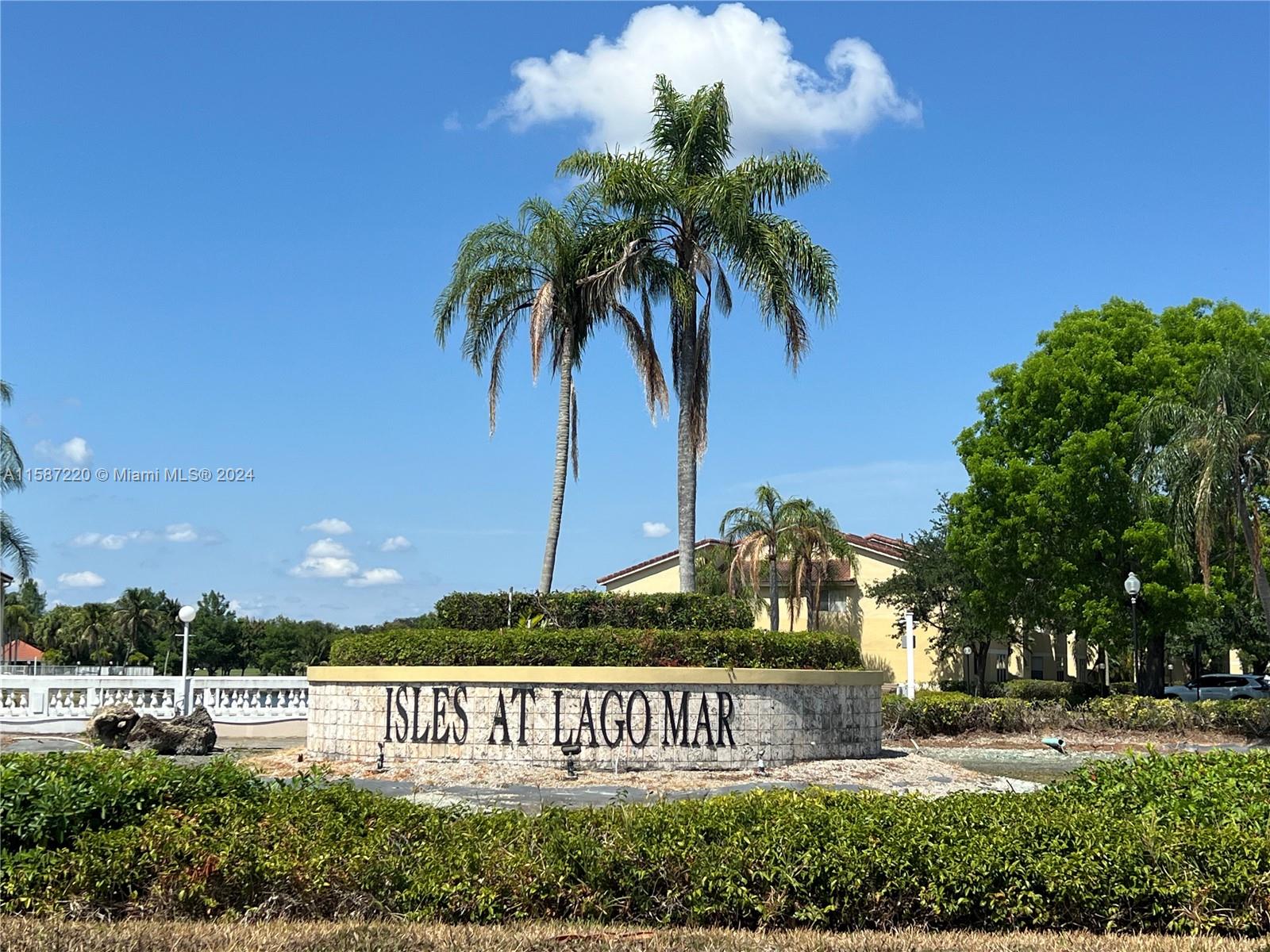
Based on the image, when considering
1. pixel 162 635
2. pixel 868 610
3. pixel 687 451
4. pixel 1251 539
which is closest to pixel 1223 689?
pixel 868 610

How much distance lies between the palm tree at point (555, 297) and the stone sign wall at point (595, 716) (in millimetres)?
4680

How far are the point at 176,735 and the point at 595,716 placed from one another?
761 cm

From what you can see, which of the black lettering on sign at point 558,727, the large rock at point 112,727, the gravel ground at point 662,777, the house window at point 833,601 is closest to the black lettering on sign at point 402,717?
the gravel ground at point 662,777

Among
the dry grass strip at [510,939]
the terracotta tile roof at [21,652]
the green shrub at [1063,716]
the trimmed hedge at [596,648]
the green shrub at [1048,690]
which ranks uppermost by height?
the trimmed hedge at [596,648]

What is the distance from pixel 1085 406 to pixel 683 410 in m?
18.6

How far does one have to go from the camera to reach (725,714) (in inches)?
604

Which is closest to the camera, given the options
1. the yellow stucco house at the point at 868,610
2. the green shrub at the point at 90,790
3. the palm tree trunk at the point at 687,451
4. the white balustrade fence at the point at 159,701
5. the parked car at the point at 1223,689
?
the green shrub at the point at 90,790

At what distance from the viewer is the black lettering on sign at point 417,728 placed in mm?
15539

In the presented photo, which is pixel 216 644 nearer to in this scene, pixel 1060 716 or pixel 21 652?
pixel 21 652

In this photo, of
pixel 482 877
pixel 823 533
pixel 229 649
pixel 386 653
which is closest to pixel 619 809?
pixel 482 877

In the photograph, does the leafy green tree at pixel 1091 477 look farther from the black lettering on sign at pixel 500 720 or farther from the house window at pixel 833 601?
the black lettering on sign at pixel 500 720

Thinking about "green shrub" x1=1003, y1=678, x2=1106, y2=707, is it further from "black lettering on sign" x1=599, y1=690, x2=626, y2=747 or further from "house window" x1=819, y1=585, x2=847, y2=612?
"black lettering on sign" x1=599, y1=690, x2=626, y2=747

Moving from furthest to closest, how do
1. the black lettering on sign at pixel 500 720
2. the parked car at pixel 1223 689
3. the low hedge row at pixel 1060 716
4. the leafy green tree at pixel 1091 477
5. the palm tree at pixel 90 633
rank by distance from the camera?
1. the palm tree at pixel 90 633
2. the parked car at pixel 1223 689
3. the leafy green tree at pixel 1091 477
4. the low hedge row at pixel 1060 716
5. the black lettering on sign at pixel 500 720

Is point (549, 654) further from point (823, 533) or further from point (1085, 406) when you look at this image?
point (823, 533)
